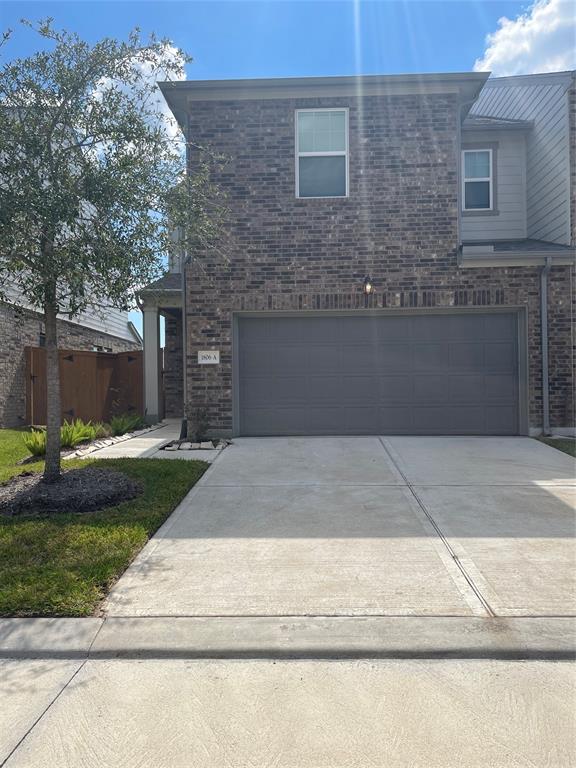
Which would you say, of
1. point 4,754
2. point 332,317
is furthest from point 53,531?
point 332,317

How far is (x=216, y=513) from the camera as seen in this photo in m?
5.54

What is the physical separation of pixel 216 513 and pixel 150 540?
88 cm

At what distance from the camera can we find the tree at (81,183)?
5016mm

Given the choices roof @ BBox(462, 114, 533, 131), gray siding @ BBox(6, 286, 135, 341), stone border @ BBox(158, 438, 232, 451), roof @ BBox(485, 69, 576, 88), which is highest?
roof @ BBox(485, 69, 576, 88)

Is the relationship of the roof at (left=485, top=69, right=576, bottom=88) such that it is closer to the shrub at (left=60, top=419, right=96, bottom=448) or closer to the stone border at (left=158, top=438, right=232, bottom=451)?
the stone border at (left=158, top=438, right=232, bottom=451)

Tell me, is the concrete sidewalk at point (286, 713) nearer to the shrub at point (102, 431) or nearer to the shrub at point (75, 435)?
the shrub at point (75, 435)

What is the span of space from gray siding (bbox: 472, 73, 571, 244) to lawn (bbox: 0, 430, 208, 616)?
28.6ft

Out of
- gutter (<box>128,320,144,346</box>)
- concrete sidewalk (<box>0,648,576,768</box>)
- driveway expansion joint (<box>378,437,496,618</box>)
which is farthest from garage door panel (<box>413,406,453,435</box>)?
gutter (<box>128,320,144,346</box>)

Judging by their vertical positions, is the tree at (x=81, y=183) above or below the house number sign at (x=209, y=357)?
above

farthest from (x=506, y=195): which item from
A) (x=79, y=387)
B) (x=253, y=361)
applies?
(x=79, y=387)

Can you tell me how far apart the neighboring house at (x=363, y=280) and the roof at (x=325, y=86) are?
1.0 inches

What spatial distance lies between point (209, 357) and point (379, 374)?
10.3 feet

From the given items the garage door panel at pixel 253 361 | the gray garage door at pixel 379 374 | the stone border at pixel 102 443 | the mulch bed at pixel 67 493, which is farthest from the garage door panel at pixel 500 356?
the stone border at pixel 102 443

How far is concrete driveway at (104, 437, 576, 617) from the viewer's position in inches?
144
